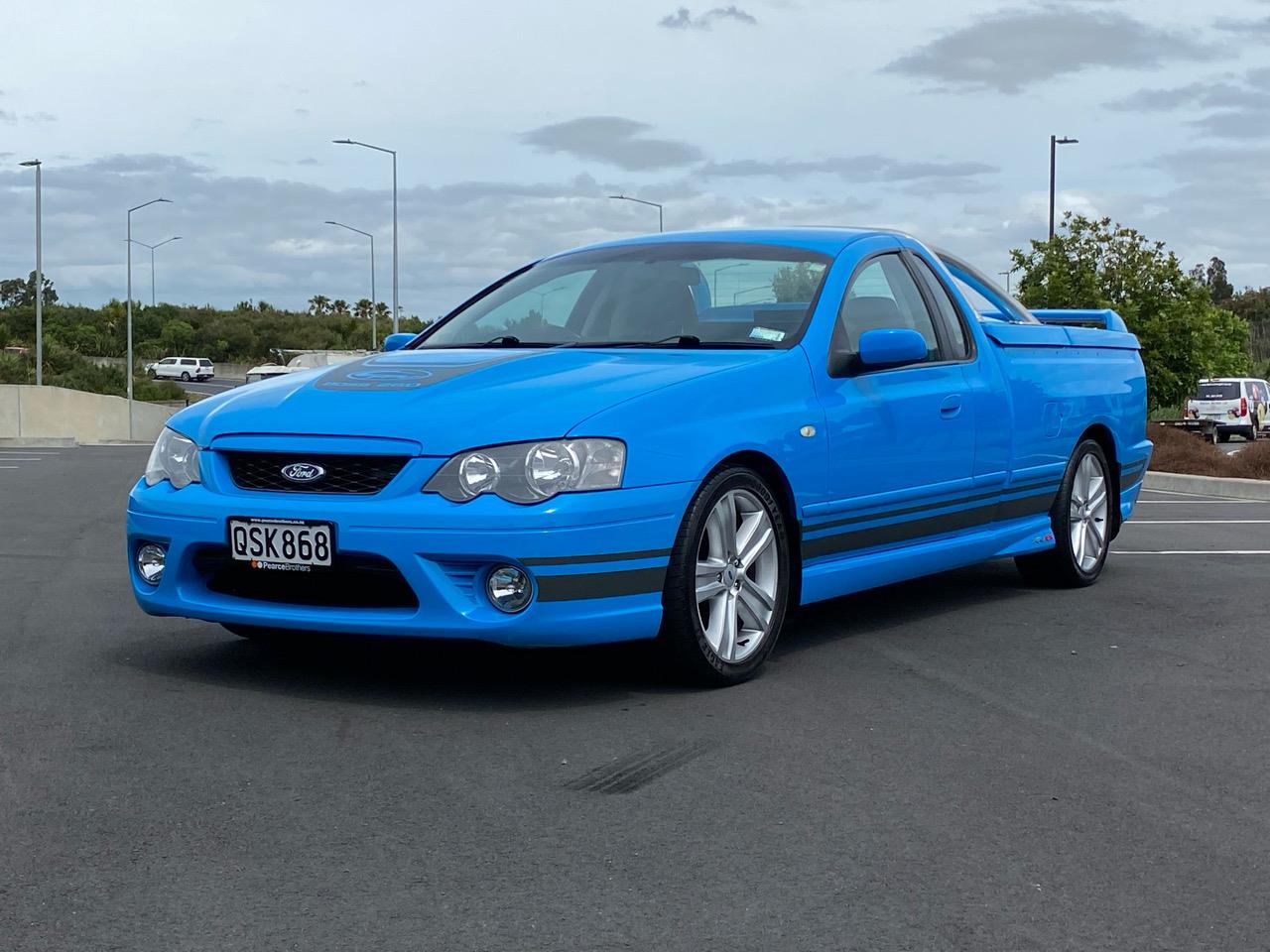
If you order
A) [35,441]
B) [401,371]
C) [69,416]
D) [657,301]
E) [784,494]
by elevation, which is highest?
[657,301]

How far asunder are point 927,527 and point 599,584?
2.15m

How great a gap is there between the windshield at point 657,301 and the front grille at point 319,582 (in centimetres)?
147

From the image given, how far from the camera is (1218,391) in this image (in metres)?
37.8

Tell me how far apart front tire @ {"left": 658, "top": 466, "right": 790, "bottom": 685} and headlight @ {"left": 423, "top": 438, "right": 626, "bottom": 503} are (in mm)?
457

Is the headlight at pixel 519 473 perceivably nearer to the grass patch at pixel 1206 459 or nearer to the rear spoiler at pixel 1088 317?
the rear spoiler at pixel 1088 317

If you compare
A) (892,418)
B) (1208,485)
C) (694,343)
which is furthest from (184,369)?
(694,343)

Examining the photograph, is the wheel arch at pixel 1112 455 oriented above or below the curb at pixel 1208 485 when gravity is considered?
above

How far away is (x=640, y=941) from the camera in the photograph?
3.30 metres

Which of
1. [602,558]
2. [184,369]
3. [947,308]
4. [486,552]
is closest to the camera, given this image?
[486,552]

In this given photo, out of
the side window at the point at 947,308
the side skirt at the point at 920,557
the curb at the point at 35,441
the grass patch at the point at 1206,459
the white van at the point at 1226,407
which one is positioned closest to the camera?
the side skirt at the point at 920,557

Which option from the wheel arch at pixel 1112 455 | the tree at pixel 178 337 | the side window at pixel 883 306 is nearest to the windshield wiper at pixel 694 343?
the side window at pixel 883 306

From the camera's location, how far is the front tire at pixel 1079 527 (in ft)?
27.6

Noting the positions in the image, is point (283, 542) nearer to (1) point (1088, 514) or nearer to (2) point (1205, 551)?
(1) point (1088, 514)

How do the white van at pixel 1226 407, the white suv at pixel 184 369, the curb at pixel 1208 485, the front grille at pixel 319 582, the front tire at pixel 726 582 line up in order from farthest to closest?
the white suv at pixel 184 369
the white van at pixel 1226 407
the curb at pixel 1208 485
the front tire at pixel 726 582
the front grille at pixel 319 582
